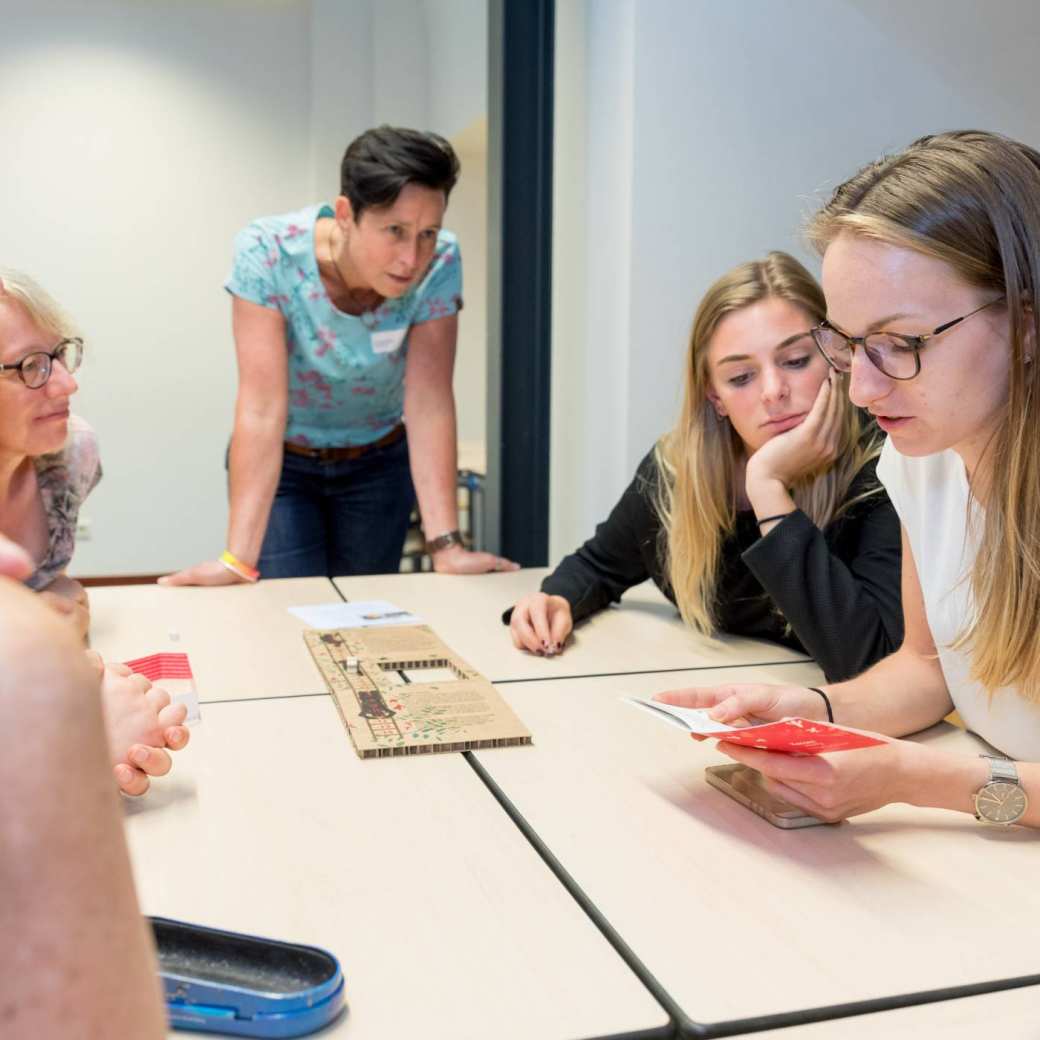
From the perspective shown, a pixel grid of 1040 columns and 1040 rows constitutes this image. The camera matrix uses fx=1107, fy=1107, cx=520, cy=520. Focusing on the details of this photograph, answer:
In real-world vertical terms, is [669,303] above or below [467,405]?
above

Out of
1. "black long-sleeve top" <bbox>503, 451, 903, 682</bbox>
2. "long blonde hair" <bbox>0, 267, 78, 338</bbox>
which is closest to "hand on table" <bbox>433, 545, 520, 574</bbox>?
"black long-sleeve top" <bbox>503, 451, 903, 682</bbox>

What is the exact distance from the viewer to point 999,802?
1021 millimetres

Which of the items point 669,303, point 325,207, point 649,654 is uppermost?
point 325,207

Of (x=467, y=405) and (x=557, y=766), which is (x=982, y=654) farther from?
→ (x=467, y=405)

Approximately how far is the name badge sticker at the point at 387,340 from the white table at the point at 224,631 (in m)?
0.54

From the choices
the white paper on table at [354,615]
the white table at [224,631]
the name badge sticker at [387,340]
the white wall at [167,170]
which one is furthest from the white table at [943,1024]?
the white wall at [167,170]

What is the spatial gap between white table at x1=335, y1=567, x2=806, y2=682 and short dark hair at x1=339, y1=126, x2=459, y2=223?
76cm

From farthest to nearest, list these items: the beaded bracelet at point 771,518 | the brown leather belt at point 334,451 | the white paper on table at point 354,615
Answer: the brown leather belt at point 334,451 < the white paper on table at point 354,615 < the beaded bracelet at point 771,518

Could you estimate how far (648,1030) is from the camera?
703 millimetres

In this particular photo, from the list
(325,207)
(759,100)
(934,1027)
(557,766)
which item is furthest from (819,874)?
(759,100)

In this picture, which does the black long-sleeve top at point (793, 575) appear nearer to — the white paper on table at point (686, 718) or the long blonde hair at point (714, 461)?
the long blonde hair at point (714, 461)

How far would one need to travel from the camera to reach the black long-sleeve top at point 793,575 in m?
1.52

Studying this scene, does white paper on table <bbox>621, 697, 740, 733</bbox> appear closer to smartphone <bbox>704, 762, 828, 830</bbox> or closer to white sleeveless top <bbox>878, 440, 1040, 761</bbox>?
smartphone <bbox>704, 762, 828, 830</bbox>

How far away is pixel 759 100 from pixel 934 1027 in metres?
2.48
